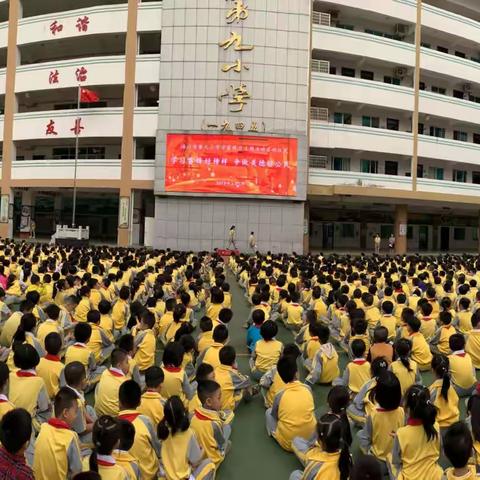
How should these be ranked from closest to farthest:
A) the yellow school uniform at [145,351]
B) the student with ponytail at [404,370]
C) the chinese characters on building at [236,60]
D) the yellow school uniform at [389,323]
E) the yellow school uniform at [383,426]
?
the yellow school uniform at [383,426], the student with ponytail at [404,370], the yellow school uniform at [145,351], the yellow school uniform at [389,323], the chinese characters on building at [236,60]

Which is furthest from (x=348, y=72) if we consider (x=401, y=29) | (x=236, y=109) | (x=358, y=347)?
(x=358, y=347)

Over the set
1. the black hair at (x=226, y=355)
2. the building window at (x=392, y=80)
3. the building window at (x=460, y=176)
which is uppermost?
the building window at (x=392, y=80)

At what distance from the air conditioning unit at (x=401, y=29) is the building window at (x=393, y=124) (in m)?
5.03

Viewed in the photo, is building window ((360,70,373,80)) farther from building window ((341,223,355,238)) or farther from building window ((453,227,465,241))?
building window ((453,227,465,241))

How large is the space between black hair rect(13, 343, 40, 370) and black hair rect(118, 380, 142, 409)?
3.67 feet

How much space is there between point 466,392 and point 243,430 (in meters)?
2.82

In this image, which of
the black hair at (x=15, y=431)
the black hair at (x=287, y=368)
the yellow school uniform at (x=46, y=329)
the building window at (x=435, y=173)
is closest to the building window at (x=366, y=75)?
the building window at (x=435, y=173)

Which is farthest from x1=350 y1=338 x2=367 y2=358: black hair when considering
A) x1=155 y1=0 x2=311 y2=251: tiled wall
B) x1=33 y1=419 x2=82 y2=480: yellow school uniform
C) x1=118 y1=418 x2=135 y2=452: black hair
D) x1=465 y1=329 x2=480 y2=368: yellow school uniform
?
x1=155 y1=0 x2=311 y2=251: tiled wall

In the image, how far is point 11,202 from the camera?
26.4m

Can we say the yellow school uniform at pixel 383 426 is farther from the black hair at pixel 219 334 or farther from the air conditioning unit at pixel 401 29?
the air conditioning unit at pixel 401 29

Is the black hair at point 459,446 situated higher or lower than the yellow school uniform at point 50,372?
higher

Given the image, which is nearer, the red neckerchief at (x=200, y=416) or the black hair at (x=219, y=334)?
the red neckerchief at (x=200, y=416)

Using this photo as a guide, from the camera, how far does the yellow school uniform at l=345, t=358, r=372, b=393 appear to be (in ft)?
16.6

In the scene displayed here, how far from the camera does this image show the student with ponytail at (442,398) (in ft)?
14.2
